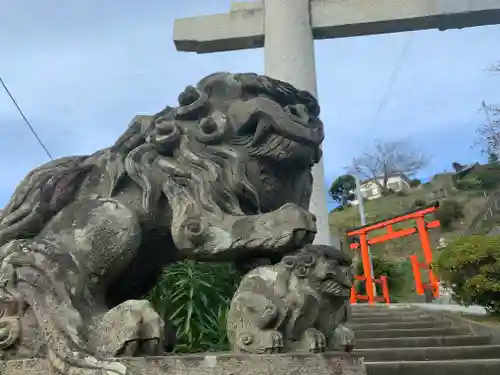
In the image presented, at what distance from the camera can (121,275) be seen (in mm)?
1399

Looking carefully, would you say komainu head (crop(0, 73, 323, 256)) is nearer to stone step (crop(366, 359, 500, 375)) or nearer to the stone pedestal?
the stone pedestal

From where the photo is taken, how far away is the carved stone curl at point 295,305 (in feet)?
3.71

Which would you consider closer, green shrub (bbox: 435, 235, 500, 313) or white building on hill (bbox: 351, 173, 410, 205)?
green shrub (bbox: 435, 235, 500, 313)

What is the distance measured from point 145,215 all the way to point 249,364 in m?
0.51

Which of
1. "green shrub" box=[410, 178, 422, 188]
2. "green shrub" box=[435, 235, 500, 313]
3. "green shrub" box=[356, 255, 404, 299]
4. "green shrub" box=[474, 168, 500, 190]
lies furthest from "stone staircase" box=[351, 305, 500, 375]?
"green shrub" box=[410, 178, 422, 188]

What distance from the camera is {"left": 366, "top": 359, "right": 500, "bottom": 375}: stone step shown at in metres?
2.91

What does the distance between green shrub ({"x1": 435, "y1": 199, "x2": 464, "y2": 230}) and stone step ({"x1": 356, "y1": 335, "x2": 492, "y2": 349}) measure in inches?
901

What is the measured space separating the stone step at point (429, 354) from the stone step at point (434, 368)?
0.42m

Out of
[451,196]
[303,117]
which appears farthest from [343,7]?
[451,196]

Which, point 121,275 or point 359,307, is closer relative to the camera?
point 121,275

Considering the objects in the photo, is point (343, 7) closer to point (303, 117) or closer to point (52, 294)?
point (303, 117)

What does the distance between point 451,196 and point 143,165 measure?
105 feet

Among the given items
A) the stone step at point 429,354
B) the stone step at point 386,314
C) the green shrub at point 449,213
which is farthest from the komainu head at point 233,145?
the green shrub at point 449,213

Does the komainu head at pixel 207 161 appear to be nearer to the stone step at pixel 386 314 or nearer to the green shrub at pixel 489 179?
the stone step at pixel 386 314
